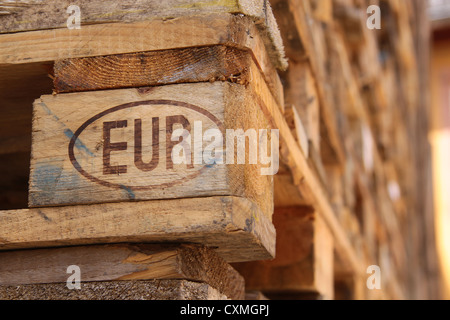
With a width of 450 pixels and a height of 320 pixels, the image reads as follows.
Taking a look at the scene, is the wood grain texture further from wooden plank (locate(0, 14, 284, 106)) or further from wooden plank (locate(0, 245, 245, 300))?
wooden plank (locate(0, 245, 245, 300))

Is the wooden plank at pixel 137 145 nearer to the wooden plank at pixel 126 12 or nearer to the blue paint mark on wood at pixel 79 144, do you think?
the blue paint mark on wood at pixel 79 144

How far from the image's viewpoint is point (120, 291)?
1632 mm

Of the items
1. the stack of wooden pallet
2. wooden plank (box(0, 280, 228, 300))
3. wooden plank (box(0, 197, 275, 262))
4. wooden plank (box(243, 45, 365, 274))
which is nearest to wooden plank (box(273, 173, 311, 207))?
wooden plank (box(243, 45, 365, 274))

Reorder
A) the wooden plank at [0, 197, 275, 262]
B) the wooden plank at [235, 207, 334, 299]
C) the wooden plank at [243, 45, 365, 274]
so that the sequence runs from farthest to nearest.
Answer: the wooden plank at [235, 207, 334, 299] → the wooden plank at [243, 45, 365, 274] → the wooden plank at [0, 197, 275, 262]

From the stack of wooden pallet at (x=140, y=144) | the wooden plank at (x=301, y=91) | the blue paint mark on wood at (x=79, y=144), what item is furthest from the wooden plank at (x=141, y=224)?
the wooden plank at (x=301, y=91)

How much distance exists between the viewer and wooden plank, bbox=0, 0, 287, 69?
1.75 m

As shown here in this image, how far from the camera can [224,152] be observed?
5.22 ft

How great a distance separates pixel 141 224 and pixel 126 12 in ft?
1.84

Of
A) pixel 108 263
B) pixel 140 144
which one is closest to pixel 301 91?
pixel 140 144

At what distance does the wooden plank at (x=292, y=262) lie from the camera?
2.72 metres

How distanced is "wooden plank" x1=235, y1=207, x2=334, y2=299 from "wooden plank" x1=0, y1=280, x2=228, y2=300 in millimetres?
1084
